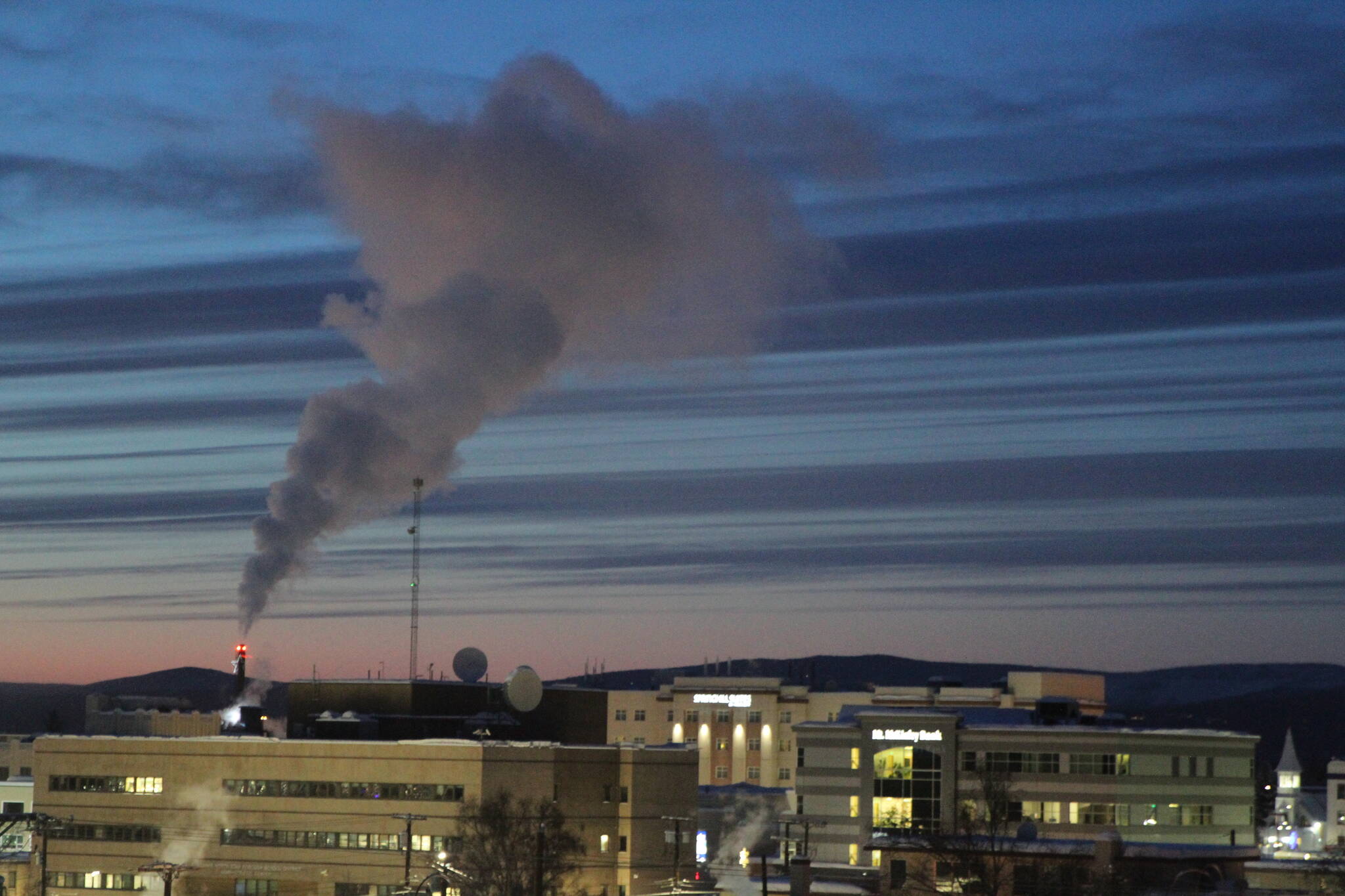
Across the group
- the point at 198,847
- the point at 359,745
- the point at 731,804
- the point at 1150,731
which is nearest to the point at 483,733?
the point at 359,745

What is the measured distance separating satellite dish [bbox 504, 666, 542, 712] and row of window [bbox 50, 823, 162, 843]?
23080 millimetres

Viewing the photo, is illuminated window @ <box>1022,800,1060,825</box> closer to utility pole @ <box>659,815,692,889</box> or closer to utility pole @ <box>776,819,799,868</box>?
utility pole @ <box>776,819,799,868</box>

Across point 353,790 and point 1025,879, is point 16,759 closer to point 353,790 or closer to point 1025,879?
point 353,790

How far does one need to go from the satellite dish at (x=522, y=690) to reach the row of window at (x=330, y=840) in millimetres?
15296

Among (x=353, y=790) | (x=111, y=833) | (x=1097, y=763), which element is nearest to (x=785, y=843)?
(x=353, y=790)

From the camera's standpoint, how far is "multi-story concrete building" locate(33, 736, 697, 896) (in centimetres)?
11781

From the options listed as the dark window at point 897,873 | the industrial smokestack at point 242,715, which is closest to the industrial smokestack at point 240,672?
the industrial smokestack at point 242,715

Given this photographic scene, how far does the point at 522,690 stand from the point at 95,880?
28219 millimetres

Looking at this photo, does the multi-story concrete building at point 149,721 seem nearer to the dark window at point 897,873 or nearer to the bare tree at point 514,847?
the bare tree at point 514,847

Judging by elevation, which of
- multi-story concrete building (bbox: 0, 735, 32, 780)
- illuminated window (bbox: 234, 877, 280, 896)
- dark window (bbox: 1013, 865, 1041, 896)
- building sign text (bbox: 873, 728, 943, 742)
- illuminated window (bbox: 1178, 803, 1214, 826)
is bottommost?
illuminated window (bbox: 234, 877, 280, 896)

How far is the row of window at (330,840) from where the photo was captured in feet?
380

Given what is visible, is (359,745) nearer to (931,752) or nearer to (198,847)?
(198,847)

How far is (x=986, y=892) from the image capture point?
90500 mm

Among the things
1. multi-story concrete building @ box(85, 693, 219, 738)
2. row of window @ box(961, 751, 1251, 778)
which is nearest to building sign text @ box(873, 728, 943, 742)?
row of window @ box(961, 751, 1251, 778)
